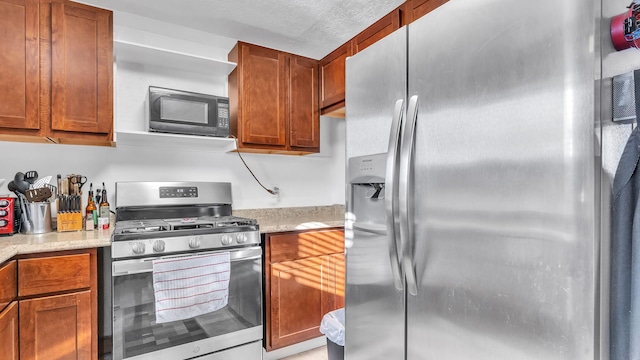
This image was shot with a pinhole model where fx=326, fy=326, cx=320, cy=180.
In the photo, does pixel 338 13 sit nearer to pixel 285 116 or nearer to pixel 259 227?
pixel 285 116

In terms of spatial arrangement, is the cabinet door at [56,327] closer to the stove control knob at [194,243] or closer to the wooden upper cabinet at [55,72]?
the stove control knob at [194,243]

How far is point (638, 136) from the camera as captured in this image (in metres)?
0.68

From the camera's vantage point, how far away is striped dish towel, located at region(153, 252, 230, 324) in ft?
5.91

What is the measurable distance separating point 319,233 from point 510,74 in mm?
1794

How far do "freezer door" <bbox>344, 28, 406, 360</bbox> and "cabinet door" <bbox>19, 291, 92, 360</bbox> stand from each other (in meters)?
1.34

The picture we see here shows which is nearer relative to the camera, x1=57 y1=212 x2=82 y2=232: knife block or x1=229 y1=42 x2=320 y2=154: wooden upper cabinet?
x1=57 y1=212 x2=82 y2=232: knife block

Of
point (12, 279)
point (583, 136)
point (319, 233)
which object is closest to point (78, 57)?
point (12, 279)

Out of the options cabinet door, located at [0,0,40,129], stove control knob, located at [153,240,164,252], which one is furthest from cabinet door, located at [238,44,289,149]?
cabinet door, located at [0,0,40,129]

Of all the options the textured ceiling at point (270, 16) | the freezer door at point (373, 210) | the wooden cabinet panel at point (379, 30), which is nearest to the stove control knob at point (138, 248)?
the freezer door at point (373, 210)

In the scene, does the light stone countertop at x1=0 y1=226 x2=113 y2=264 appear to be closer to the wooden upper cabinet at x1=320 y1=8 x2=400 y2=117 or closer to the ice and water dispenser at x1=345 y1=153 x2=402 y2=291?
the ice and water dispenser at x1=345 y1=153 x2=402 y2=291

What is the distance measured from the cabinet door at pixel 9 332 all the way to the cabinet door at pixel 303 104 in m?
1.90

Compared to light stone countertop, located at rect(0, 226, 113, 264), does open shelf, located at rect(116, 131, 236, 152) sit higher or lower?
higher

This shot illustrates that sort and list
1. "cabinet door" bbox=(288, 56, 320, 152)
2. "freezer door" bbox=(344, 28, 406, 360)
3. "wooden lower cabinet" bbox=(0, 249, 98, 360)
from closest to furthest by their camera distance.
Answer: "freezer door" bbox=(344, 28, 406, 360) < "wooden lower cabinet" bbox=(0, 249, 98, 360) < "cabinet door" bbox=(288, 56, 320, 152)

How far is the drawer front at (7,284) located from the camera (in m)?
1.38
